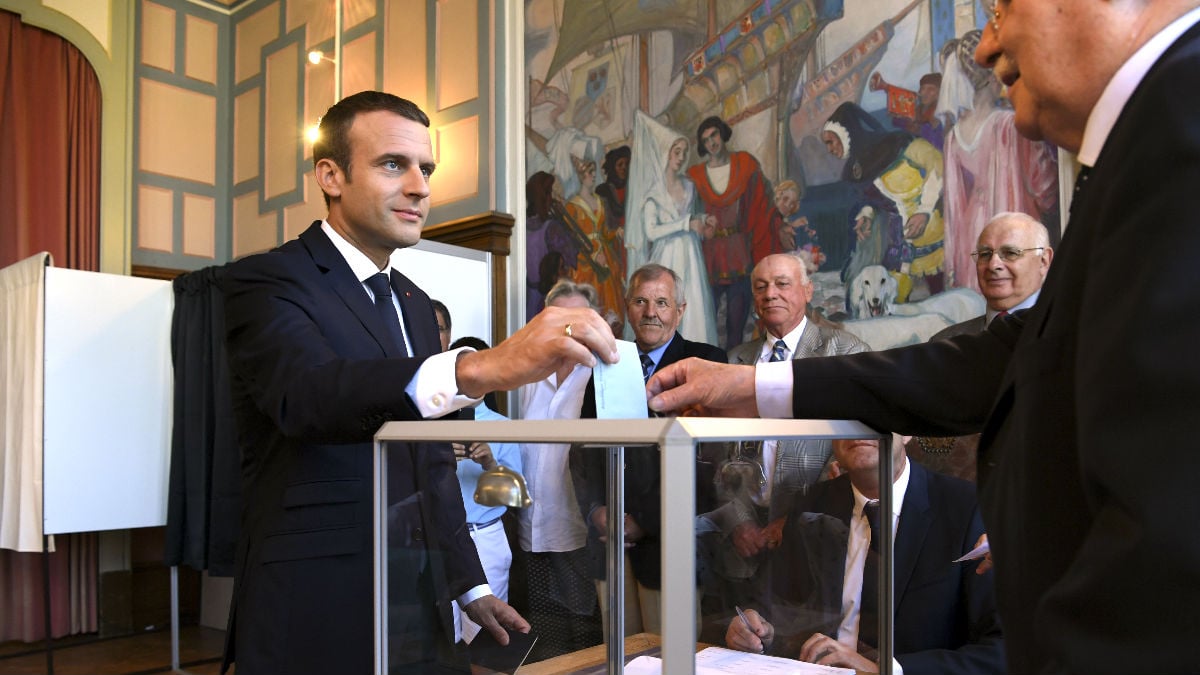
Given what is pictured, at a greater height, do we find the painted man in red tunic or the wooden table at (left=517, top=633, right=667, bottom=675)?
the painted man in red tunic

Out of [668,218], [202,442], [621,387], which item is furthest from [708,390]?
[202,442]

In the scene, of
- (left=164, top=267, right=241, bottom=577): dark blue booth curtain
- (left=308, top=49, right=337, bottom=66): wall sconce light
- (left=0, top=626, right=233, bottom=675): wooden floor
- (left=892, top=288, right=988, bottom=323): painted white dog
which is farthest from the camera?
(left=308, top=49, right=337, bottom=66): wall sconce light

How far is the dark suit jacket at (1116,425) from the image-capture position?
0.68 metres

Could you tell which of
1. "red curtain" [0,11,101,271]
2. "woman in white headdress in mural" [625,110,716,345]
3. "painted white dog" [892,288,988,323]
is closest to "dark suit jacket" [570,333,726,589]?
"painted white dog" [892,288,988,323]

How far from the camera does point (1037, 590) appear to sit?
2.81 ft

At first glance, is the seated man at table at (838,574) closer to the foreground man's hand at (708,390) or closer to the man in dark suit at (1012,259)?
the foreground man's hand at (708,390)

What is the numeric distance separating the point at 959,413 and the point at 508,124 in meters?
5.01

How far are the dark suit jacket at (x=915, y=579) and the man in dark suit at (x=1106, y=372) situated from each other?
235mm

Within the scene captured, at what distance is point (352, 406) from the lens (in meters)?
1.44

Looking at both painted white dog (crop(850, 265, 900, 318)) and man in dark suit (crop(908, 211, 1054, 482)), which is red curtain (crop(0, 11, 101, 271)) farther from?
man in dark suit (crop(908, 211, 1054, 482))

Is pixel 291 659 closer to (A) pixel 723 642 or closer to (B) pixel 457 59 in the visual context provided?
(A) pixel 723 642

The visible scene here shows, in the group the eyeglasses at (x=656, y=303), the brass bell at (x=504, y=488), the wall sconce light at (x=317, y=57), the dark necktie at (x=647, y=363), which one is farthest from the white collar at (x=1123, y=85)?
the wall sconce light at (x=317, y=57)

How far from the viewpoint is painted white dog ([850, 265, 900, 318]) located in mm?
4242

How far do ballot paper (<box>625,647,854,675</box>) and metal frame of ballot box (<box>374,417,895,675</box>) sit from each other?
0.05 m
